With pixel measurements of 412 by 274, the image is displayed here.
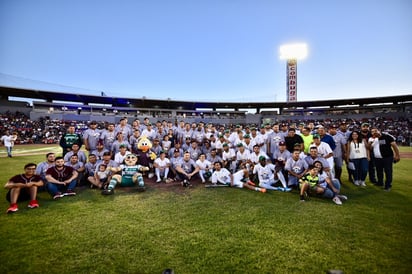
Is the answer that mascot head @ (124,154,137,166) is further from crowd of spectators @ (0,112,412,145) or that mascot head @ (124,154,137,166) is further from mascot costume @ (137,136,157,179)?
crowd of spectators @ (0,112,412,145)

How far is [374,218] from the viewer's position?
11.9 feet

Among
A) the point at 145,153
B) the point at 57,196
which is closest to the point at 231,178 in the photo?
the point at 145,153

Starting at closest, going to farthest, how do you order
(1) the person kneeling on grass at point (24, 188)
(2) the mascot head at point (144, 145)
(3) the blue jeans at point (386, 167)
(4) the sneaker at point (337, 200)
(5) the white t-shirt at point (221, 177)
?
(1) the person kneeling on grass at point (24, 188), (4) the sneaker at point (337, 200), (3) the blue jeans at point (386, 167), (5) the white t-shirt at point (221, 177), (2) the mascot head at point (144, 145)

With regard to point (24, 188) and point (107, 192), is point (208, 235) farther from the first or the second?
point (24, 188)

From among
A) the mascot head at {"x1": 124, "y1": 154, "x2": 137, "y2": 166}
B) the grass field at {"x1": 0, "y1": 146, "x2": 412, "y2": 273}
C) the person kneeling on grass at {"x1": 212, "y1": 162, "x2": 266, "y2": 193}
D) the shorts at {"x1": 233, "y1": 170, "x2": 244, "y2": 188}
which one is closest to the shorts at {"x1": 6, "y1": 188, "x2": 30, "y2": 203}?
the grass field at {"x1": 0, "y1": 146, "x2": 412, "y2": 273}

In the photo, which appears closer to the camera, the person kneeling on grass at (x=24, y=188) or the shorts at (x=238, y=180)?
the person kneeling on grass at (x=24, y=188)

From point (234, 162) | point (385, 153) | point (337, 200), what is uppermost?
point (385, 153)

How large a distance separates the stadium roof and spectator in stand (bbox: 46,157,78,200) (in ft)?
118

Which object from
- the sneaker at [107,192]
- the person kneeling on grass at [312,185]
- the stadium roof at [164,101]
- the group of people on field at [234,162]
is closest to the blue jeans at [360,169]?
the group of people on field at [234,162]

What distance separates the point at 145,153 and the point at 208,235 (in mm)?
5092

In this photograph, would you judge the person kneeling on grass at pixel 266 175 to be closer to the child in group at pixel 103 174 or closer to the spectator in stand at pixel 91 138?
the child in group at pixel 103 174

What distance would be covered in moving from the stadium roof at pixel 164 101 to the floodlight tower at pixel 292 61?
320 cm

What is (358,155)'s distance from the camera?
243 inches

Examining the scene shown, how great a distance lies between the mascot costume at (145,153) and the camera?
23.8 ft
